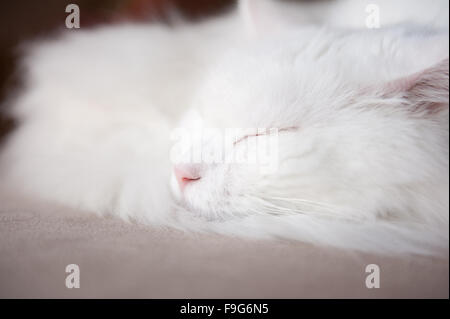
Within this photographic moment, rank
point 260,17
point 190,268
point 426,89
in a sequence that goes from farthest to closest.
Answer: point 260,17, point 426,89, point 190,268

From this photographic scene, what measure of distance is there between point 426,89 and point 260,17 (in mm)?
554

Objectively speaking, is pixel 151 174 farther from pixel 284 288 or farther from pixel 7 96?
pixel 7 96

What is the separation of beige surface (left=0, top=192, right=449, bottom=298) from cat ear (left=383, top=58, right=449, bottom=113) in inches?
12.7

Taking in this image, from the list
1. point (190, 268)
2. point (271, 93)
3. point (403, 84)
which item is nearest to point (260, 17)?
point (271, 93)

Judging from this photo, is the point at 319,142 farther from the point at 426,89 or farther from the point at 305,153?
the point at 426,89

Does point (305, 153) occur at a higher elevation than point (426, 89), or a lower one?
lower

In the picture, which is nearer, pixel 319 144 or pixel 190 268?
pixel 190 268

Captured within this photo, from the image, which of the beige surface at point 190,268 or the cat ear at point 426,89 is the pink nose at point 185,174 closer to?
the beige surface at point 190,268

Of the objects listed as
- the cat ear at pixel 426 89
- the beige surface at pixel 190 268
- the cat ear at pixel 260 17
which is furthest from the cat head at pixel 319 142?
the cat ear at pixel 260 17

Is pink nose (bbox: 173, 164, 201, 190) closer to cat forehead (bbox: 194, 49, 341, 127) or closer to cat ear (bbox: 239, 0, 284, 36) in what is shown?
cat forehead (bbox: 194, 49, 341, 127)

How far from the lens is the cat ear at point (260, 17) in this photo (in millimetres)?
1201

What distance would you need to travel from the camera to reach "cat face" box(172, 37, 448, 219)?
0.82m

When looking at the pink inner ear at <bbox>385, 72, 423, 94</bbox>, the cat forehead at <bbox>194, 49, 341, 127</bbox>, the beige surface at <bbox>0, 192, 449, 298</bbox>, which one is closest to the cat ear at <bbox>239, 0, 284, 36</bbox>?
the cat forehead at <bbox>194, 49, 341, 127</bbox>

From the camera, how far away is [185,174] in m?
0.92
